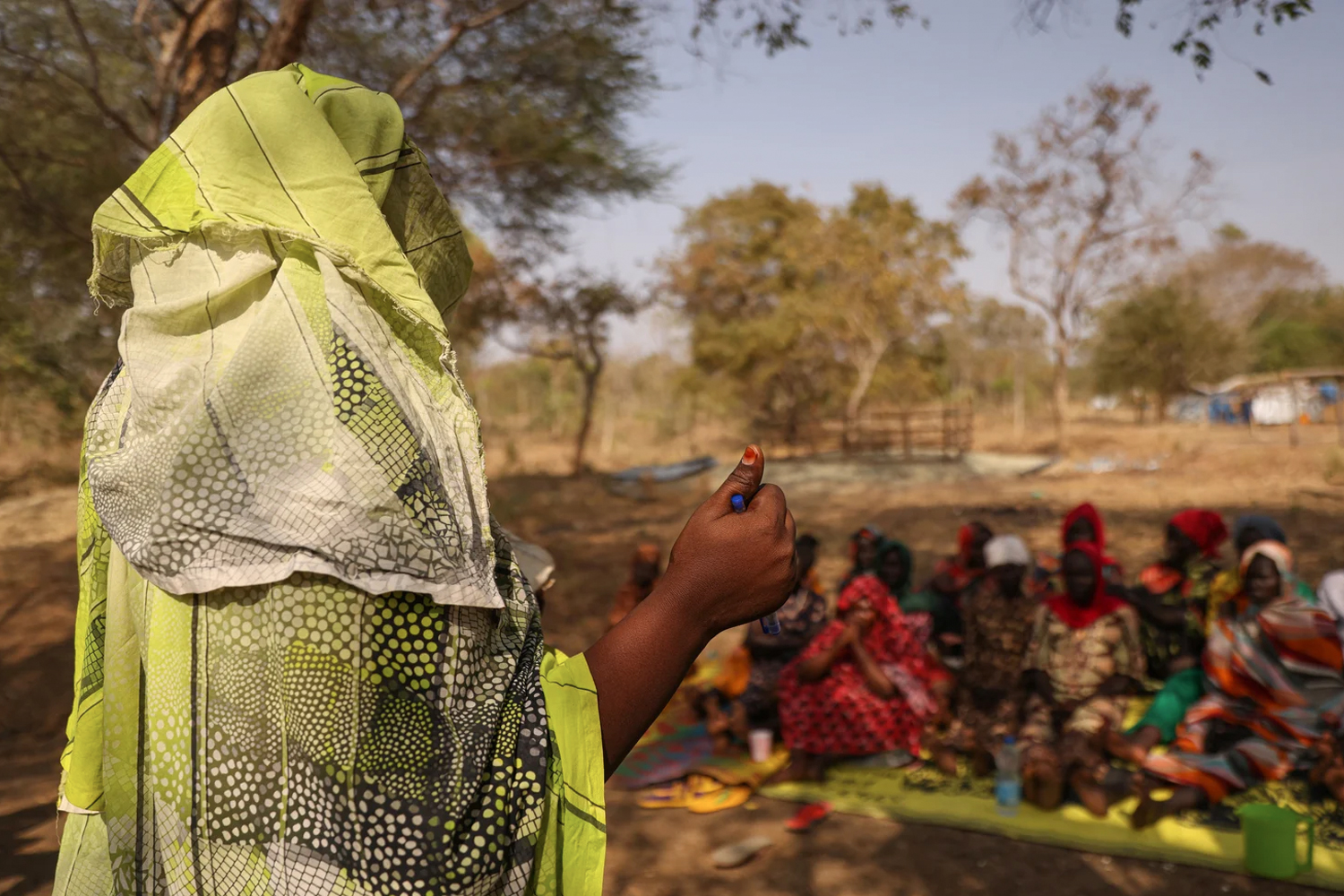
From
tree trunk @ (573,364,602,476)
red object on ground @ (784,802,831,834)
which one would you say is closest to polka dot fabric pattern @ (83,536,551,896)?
red object on ground @ (784,802,831,834)

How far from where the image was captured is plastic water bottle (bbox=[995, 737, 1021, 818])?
4.21 meters

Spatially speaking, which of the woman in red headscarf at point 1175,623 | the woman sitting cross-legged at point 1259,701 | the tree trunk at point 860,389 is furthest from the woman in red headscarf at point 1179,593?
the tree trunk at point 860,389

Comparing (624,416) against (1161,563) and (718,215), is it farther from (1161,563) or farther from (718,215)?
(1161,563)

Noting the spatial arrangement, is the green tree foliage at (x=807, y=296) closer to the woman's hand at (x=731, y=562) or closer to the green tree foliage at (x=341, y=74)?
the green tree foliage at (x=341, y=74)

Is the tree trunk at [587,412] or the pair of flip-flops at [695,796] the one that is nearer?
the pair of flip-flops at [695,796]

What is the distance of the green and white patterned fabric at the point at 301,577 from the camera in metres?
0.78

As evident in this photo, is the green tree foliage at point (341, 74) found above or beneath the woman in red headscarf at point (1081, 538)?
above

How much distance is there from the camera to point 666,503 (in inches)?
570

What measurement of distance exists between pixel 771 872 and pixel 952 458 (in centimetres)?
1722

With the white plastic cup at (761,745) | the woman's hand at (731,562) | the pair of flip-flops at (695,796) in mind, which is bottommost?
the pair of flip-flops at (695,796)

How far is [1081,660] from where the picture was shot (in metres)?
4.94

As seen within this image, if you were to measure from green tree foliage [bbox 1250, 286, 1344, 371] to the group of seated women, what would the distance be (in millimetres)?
34734

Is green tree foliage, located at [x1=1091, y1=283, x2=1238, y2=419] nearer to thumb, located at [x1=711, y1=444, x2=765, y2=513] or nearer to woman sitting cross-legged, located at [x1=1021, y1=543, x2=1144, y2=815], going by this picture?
woman sitting cross-legged, located at [x1=1021, y1=543, x2=1144, y2=815]

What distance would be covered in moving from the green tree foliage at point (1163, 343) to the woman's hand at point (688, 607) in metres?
31.3
